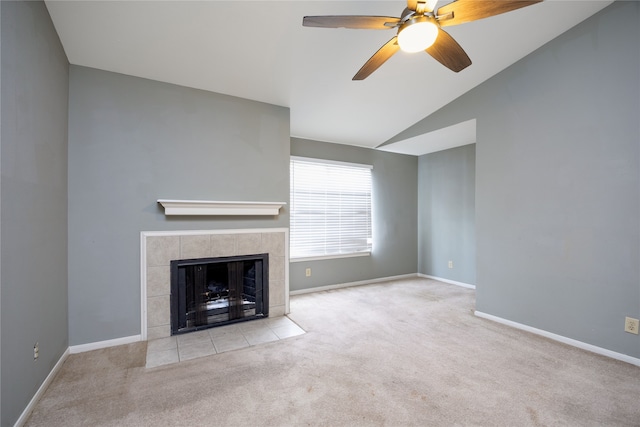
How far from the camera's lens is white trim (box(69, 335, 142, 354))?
257 centimetres

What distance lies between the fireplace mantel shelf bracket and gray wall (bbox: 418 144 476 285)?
316 cm

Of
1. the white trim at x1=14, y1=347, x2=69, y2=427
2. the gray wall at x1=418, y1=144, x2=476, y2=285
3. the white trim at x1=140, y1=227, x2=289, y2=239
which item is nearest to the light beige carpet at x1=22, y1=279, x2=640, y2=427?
the white trim at x1=14, y1=347, x2=69, y2=427

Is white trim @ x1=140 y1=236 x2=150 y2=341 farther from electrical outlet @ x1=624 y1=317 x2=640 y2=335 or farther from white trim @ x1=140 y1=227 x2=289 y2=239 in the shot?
electrical outlet @ x1=624 y1=317 x2=640 y2=335

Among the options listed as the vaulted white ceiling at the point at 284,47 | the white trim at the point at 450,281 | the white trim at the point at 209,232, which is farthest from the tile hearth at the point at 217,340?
the white trim at the point at 450,281

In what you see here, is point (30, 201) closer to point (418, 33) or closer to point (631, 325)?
point (418, 33)

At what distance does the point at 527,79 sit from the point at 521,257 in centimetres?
188

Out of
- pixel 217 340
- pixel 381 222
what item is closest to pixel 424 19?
pixel 217 340

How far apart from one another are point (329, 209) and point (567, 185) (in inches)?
115

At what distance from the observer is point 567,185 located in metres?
2.84

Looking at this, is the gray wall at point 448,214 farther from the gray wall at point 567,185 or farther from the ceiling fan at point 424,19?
the ceiling fan at point 424,19

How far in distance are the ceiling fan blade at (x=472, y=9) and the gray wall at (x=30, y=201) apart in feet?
7.74

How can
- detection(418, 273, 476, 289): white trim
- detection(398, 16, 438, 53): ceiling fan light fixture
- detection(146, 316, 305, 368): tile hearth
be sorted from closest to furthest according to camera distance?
detection(398, 16, 438, 53): ceiling fan light fixture
detection(146, 316, 305, 368): tile hearth
detection(418, 273, 476, 289): white trim

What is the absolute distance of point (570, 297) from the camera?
2.81 m

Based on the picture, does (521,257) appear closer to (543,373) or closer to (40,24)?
(543,373)
